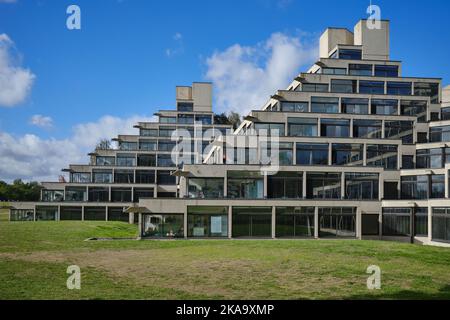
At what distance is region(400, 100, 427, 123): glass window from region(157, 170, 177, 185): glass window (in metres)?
45.5

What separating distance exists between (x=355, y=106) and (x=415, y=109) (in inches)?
358

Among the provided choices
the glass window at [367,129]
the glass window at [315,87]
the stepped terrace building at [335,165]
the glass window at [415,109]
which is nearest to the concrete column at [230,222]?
the stepped terrace building at [335,165]

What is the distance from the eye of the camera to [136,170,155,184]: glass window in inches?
3516

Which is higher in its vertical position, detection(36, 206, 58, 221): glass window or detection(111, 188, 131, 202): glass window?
detection(111, 188, 131, 202): glass window

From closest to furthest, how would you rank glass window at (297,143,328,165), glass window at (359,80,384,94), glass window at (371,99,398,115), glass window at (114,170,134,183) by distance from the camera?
glass window at (297,143,328,165) → glass window at (371,99,398,115) → glass window at (359,80,384,94) → glass window at (114,170,134,183)

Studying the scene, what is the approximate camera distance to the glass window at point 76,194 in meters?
82.3

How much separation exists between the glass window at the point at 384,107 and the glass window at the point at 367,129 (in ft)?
13.4

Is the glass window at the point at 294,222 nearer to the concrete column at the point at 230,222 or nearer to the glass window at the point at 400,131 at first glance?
the concrete column at the point at 230,222


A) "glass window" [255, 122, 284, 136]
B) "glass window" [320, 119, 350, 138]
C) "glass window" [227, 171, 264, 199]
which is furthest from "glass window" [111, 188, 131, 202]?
"glass window" [320, 119, 350, 138]

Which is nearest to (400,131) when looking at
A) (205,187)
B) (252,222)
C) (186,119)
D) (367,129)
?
(367,129)

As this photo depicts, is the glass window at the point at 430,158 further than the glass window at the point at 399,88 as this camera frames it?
No

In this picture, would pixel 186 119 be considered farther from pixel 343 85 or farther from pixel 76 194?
pixel 343 85

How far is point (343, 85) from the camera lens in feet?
215

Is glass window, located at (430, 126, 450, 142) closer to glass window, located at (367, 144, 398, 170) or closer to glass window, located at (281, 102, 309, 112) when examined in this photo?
glass window, located at (367, 144, 398, 170)
